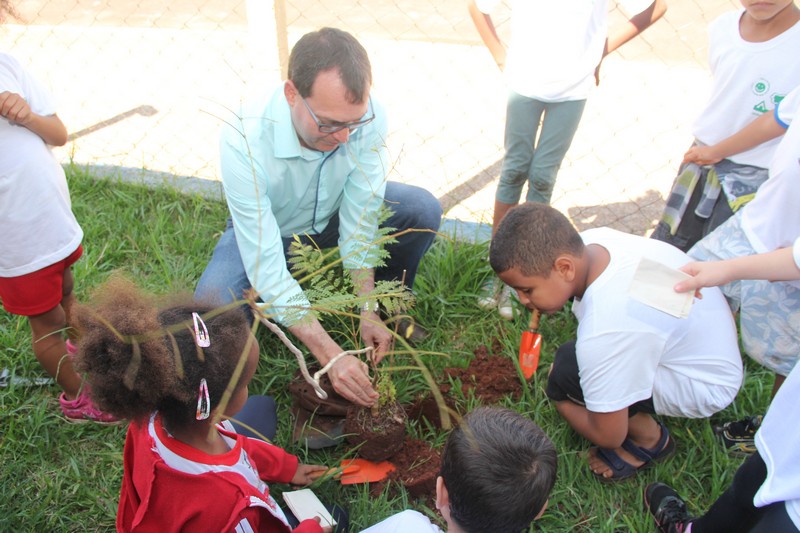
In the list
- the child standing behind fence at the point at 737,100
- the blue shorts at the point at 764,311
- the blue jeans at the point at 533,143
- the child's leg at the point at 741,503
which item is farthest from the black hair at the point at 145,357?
the child standing behind fence at the point at 737,100

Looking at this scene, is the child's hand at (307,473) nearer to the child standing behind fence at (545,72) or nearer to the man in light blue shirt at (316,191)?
the man in light blue shirt at (316,191)

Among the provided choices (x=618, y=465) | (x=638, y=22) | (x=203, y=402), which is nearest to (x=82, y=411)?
(x=203, y=402)

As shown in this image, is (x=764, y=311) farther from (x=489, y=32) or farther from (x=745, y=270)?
(x=489, y=32)

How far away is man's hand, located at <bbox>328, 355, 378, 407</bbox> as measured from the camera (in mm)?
1818

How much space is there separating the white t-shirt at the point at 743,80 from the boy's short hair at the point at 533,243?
3.19 feet

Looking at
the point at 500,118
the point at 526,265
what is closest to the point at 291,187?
the point at 526,265

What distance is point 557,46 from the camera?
2.47 meters

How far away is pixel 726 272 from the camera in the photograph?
1556 mm

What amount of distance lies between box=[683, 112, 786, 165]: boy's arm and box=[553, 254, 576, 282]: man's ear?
0.96m

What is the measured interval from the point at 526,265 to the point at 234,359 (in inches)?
32.2

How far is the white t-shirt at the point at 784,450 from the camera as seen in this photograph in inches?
47.9

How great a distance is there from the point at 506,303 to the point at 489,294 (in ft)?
0.30

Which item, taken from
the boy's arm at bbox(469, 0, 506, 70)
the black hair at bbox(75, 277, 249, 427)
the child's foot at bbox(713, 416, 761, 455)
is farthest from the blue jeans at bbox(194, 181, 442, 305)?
the child's foot at bbox(713, 416, 761, 455)

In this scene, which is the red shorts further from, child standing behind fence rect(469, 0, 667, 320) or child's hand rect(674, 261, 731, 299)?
child's hand rect(674, 261, 731, 299)
